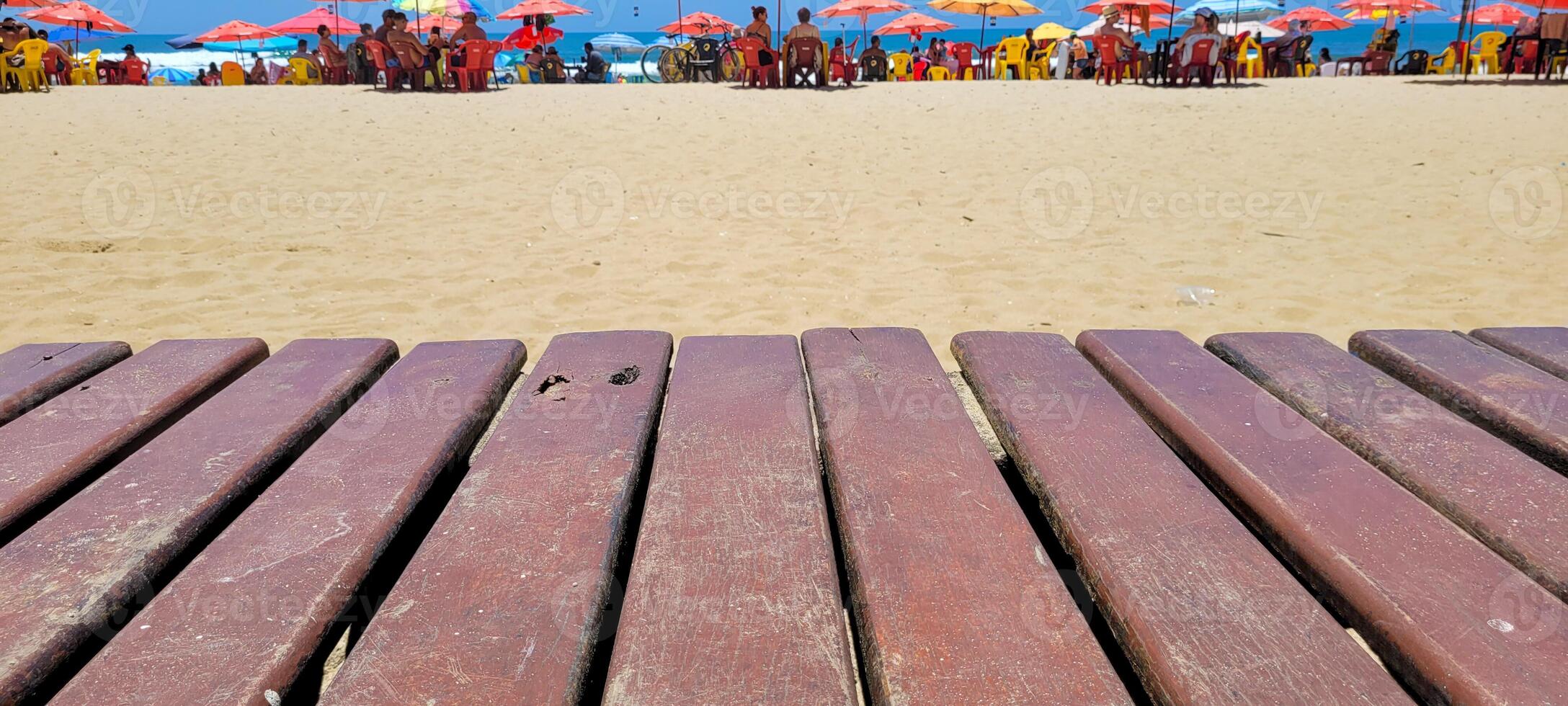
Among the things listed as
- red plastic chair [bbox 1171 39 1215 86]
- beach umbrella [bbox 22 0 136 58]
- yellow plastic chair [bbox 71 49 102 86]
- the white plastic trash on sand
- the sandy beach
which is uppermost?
beach umbrella [bbox 22 0 136 58]

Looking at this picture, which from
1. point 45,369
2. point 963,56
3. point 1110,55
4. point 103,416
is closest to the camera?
point 103,416

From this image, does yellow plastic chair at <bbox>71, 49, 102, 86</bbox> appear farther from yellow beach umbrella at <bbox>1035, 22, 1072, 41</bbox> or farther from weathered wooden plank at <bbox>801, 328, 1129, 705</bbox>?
weathered wooden plank at <bbox>801, 328, 1129, 705</bbox>

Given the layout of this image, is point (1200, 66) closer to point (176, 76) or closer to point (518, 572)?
point (518, 572)

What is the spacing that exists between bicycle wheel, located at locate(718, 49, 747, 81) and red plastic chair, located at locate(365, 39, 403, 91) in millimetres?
5168

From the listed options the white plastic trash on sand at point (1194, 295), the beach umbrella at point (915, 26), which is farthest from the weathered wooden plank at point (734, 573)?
the beach umbrella at point (915, 26)

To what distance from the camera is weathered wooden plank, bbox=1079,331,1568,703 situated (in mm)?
741

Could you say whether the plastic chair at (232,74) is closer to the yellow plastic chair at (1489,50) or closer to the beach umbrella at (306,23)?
the beach umbrella at (306,23)

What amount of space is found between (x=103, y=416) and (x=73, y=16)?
21510mm

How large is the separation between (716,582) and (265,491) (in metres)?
0.53

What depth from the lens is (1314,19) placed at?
858 inches

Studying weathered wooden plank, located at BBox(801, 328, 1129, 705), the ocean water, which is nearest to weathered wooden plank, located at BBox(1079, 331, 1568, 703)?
weathered wooden plank, located at BBox(801, 328, 1129, 705)

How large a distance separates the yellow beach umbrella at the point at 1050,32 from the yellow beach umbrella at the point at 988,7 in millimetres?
2269

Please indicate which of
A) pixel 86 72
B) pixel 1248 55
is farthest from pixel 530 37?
pixel 1248 55

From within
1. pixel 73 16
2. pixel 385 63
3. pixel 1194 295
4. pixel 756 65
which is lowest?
pixel 1194 295
